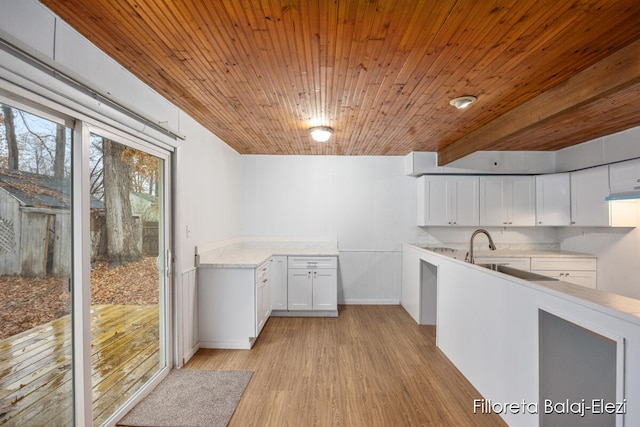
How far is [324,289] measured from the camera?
Result: 4285 millimetres

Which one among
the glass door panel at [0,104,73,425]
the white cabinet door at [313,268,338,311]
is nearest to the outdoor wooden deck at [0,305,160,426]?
the glass door panel at [0,104,73,425]

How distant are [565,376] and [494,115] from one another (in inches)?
89.0

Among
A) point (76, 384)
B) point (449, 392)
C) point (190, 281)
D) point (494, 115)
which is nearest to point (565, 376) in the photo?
point (449, 392)

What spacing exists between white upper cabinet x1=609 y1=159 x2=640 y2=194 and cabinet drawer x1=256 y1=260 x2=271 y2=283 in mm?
4171

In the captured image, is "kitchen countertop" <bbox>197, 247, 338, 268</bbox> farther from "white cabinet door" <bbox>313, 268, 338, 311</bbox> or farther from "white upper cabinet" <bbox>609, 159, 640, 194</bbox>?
"white upper cabinet" <bbox>609, 159, 640, 194</bbox>

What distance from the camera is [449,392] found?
2.52m

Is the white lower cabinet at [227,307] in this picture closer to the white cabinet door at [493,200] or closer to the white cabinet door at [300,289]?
the white cabinet door at [300,289]

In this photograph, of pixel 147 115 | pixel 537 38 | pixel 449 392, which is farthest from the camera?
pixel 449 392

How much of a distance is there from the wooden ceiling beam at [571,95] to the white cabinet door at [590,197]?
1.80m

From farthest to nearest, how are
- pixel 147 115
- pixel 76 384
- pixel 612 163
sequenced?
1. pixel 612 163
2. pixel 147 115
3. pixel 76 384

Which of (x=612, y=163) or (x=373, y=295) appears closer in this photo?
(x=612, y=163)

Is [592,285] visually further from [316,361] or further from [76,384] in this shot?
[76,384]

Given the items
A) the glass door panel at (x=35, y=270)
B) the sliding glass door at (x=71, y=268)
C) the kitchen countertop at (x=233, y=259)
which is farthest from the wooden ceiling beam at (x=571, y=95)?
the glass door panel at (x=35, y=270)

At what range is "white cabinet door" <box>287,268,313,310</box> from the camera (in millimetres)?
4293
